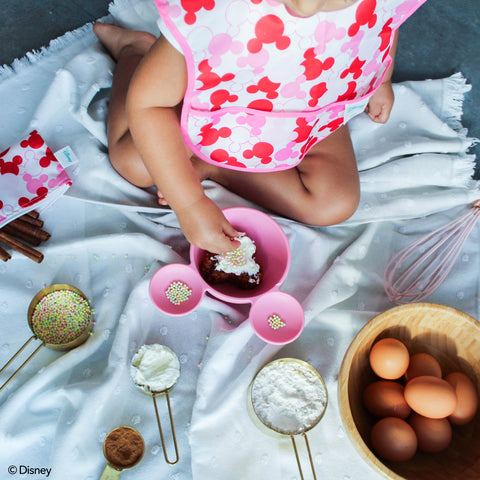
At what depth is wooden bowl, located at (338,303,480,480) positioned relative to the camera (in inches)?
30.2

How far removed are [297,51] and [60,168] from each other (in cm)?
51

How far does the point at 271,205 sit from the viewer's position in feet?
3.38

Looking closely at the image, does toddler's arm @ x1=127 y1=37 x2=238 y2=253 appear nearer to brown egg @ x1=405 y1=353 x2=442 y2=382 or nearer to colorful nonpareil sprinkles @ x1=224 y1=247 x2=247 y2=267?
colorful nonpareil sprinkles @ x1=224 y1=247 x2=247 y2=267

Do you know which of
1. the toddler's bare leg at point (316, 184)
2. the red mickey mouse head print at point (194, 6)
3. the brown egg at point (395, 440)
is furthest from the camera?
the toddler's bare leg at point (316, 184)

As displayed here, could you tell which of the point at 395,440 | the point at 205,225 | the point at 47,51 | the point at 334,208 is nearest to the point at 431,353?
the point at 395,440

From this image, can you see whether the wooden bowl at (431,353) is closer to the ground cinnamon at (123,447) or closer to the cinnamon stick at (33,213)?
the ground cinnamon at (123,447)

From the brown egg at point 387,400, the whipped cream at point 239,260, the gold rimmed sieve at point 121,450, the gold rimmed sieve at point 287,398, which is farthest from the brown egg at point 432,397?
the gold rimmed sieve at point 121,450

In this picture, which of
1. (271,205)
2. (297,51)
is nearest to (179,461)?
(271,205)

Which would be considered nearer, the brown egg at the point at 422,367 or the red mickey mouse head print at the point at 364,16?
the red mickey mouse head print at the point at 364,16

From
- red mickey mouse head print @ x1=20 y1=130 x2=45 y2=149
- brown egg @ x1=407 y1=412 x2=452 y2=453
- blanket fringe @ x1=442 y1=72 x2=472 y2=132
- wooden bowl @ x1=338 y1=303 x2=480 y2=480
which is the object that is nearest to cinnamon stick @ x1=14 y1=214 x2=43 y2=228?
red mickey mouse head print @ x1=20 y1=130 x2=45 y2=149

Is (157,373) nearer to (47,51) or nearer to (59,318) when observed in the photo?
(59,318)

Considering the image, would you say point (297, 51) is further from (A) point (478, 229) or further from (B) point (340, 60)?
(A) point (478, 229)

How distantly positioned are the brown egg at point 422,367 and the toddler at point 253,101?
30 centimetres

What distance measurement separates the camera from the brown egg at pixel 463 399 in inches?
31.4
